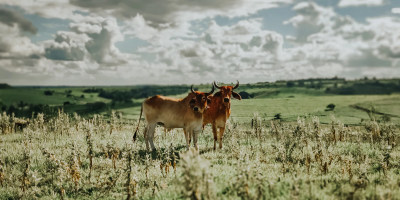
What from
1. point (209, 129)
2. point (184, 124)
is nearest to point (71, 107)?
point (209, 129)

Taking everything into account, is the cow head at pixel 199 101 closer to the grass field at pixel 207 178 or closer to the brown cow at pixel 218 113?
the brown cow at pixel 218 113

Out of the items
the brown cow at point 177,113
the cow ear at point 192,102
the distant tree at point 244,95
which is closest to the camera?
the cow ear at point 192,102

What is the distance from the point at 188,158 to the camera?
4535 mm

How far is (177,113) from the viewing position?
1081 centimetres

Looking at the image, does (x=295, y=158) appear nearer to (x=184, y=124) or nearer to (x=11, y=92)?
(x=184, y=124)

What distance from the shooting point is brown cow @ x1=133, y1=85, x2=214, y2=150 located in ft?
34.3

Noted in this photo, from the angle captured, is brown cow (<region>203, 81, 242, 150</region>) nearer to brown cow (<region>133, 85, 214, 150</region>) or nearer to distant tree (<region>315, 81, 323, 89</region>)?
brown cow (<region>133, 85, 214, 150</region>)

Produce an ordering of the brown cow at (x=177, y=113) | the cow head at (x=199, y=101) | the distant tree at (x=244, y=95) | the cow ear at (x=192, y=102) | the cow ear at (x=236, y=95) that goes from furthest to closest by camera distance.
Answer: the distant tree at (x=244, y=95)
the cow ear at (x=236, y=95)
the brown cow at (x=177, y=113)
the cow ear at (x=192, y=102)
the cow head at (x=199, y=101)

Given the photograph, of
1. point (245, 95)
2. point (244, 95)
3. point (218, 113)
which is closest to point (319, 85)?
point (245, 95)

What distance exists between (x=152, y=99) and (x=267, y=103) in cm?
915

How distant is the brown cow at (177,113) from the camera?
10.5m

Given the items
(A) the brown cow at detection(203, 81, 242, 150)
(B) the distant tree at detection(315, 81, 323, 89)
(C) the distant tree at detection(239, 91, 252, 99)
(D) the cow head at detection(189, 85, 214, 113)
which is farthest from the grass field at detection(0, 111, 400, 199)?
(B) the distant tree at detection(315, 81, 323, 89)

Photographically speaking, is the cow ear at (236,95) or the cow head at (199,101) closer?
the cow head at (199,101)

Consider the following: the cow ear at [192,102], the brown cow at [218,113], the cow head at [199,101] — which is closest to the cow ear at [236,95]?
the brown cow at [218,113]
